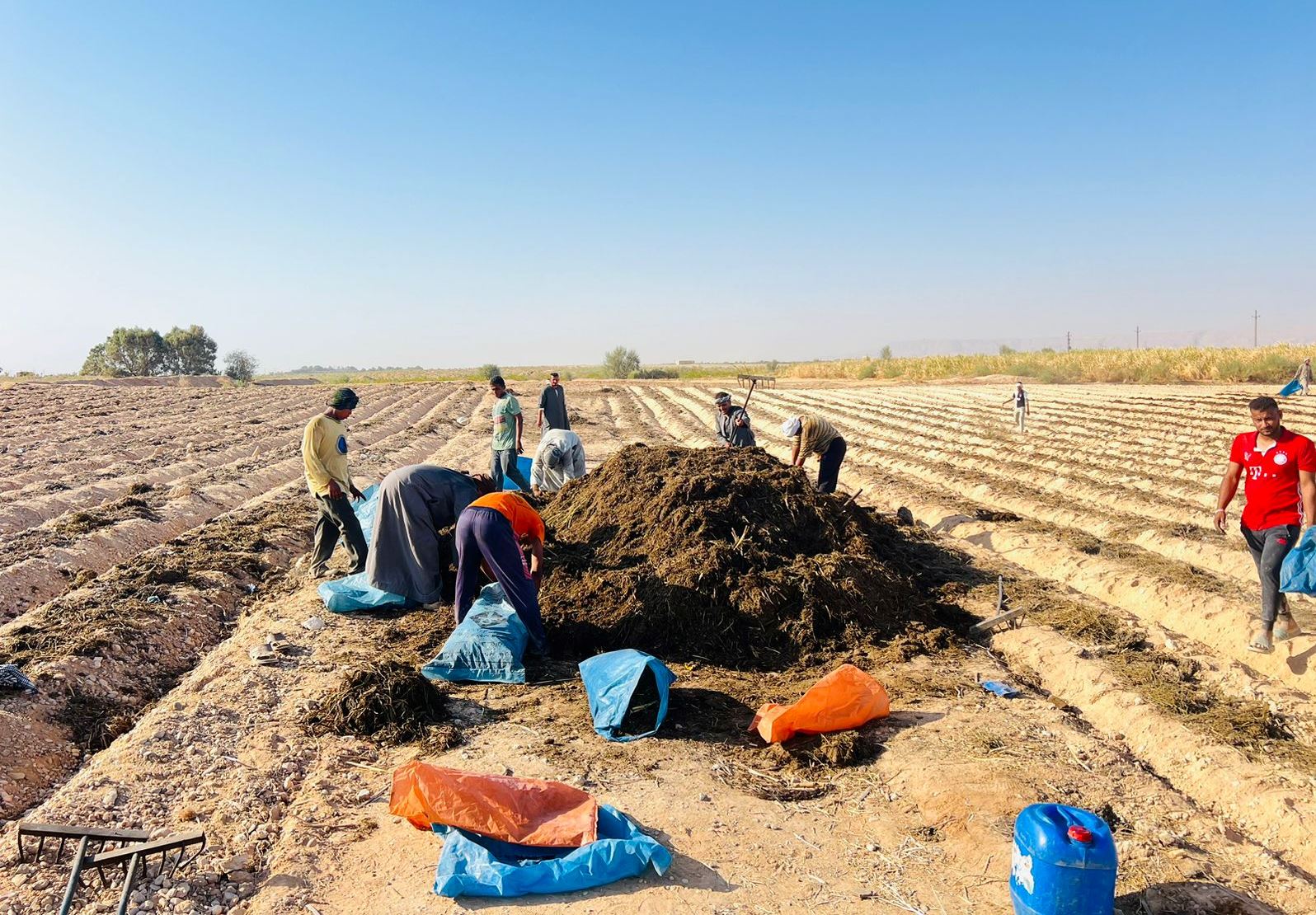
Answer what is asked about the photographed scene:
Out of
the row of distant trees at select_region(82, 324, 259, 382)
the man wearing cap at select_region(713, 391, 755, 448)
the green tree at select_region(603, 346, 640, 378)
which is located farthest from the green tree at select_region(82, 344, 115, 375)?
the man wearing cap at select_region(713, 391, 755, 448)

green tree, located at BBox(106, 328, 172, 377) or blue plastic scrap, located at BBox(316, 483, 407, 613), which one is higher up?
green tree, located at BBox(106, 328, 172, 377)

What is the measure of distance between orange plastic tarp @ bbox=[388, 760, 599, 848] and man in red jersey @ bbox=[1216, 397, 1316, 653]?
15.0ft

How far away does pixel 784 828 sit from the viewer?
359cm

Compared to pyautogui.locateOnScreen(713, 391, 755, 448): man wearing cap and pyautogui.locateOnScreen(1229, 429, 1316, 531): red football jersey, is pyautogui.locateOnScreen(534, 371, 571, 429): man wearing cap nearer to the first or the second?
pyautogui.locateOnScreen(713, 391, 755, 448): man wearing cap

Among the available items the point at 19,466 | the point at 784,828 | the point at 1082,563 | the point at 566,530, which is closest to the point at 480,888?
the point at 784,828

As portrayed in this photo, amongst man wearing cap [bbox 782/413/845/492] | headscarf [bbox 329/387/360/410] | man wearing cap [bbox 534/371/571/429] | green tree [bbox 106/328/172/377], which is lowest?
man wearing cap [bbox 782/413/845/492]

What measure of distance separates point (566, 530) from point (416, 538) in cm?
152

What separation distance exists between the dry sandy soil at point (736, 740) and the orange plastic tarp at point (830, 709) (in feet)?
0.43

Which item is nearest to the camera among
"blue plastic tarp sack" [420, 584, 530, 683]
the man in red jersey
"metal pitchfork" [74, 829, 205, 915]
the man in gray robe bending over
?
"metal pitchfork" [74, 829, 205, 915]

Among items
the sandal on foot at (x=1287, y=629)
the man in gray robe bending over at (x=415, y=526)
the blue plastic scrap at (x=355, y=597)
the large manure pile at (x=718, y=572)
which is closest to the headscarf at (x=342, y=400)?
the man in gray robe bending over at (x=415, y=526)

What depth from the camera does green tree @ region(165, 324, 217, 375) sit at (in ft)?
215

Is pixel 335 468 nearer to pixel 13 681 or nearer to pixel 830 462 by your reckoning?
pixel 13 681

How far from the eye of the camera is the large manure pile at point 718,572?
5.73 meters

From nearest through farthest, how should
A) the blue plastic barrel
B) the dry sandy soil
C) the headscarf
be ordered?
the blue plastic barrel, the dry sandy soil, the headscarf
